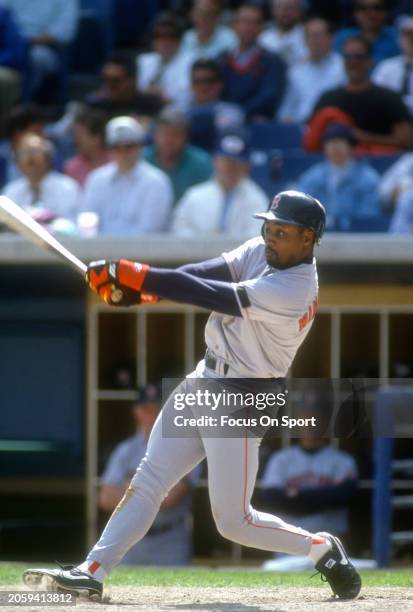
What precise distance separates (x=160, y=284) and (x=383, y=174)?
501cm

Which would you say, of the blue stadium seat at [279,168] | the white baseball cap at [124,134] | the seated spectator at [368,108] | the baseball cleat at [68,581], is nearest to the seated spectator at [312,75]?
the seated spectator at [368,108]

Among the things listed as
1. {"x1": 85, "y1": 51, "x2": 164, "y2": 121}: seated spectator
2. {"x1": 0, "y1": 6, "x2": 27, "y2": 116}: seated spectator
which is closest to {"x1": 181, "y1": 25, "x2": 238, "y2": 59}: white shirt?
{"x1": 85, "y1": 51, "x2": 164, "y2": 121}: seated spectator

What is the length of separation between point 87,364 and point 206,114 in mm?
2080

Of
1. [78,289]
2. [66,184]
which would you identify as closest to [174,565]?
[78,289]

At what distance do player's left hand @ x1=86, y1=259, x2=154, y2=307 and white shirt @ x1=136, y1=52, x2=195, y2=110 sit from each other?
6.15 m

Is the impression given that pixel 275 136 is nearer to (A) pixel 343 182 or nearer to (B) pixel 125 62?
(A) pixel 343 182

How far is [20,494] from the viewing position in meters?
9.25

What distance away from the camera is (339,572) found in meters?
4.92

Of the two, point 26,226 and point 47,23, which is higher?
point 47,23

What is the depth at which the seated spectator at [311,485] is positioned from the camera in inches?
324

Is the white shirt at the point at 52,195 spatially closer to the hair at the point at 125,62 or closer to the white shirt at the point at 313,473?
the hair at the point at 125,62

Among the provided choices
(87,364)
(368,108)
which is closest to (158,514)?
(87,364)

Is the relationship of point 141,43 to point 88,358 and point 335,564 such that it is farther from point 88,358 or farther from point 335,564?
point 335,564

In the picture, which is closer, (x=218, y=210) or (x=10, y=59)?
(x=218, y=210)
